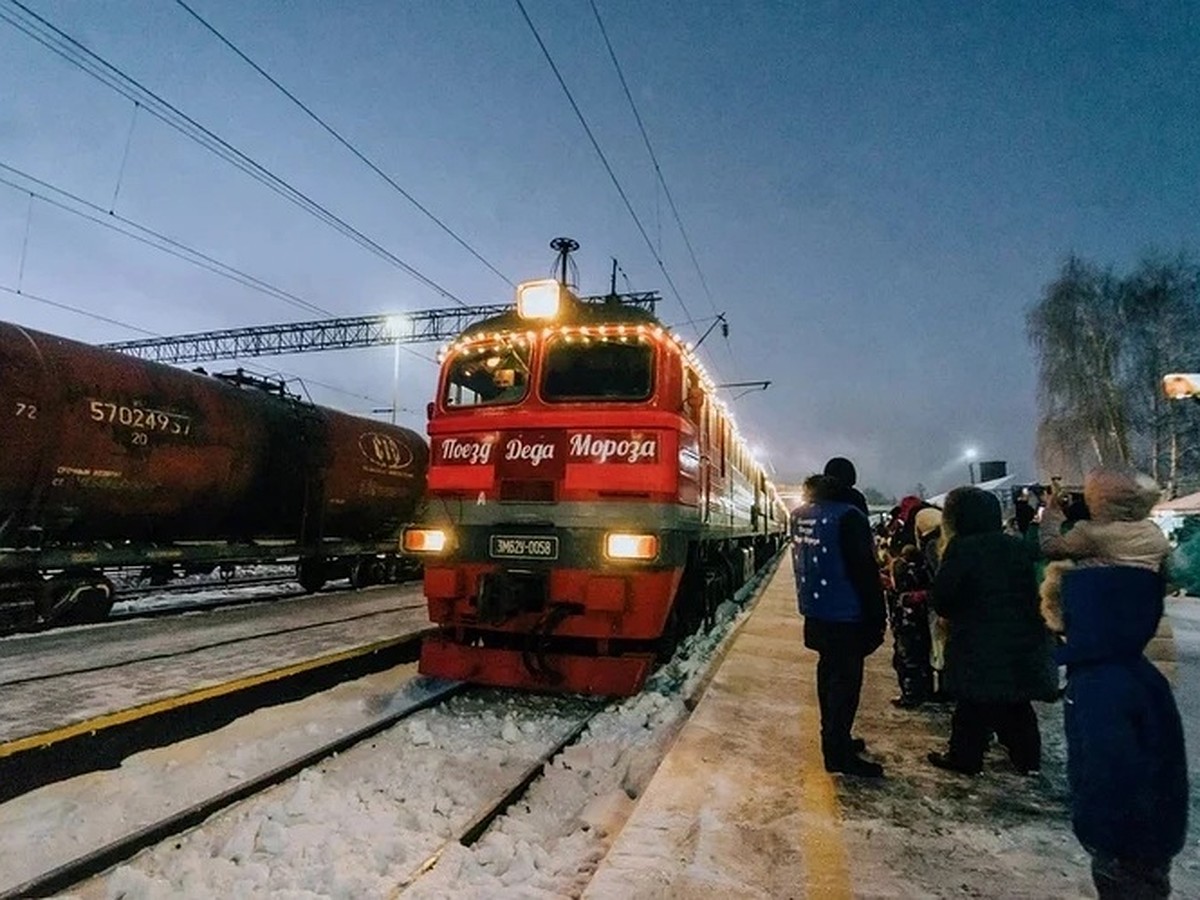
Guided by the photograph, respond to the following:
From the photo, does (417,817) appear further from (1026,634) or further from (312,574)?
(312,574)

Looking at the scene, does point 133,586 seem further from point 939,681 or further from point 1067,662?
point 1067,662

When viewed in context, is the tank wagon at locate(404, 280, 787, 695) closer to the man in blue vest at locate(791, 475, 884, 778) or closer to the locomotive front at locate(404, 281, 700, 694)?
the locomotive front at locate(404, 281, 700, 694)

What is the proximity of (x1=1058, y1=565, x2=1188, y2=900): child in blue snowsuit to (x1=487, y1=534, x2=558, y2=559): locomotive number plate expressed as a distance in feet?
12.5

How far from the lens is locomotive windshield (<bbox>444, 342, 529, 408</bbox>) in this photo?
636cm

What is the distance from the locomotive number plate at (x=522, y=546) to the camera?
5531 millimetres

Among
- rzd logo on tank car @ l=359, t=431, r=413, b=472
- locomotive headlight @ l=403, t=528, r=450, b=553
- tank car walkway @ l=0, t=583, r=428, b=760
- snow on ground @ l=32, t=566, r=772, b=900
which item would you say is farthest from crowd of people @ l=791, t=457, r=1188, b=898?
rzd logo on tank car @ l=359, t=431, r=413, b=472

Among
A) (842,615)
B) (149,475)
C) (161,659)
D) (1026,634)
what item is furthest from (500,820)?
(149,475)

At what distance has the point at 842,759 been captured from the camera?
145 inches

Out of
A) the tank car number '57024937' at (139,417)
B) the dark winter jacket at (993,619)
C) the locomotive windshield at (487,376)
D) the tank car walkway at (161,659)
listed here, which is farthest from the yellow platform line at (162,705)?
the dark winter jacket at (993,619)

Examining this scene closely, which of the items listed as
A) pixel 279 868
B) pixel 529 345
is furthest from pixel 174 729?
pixel 529 345

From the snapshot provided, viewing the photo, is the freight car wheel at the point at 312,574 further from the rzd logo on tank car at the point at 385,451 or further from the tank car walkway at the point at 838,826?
the tank car walkway at the point at 838,826

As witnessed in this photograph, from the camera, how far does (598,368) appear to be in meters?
6.14

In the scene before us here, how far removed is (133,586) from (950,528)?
562 inches

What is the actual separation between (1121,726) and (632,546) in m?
3.40
